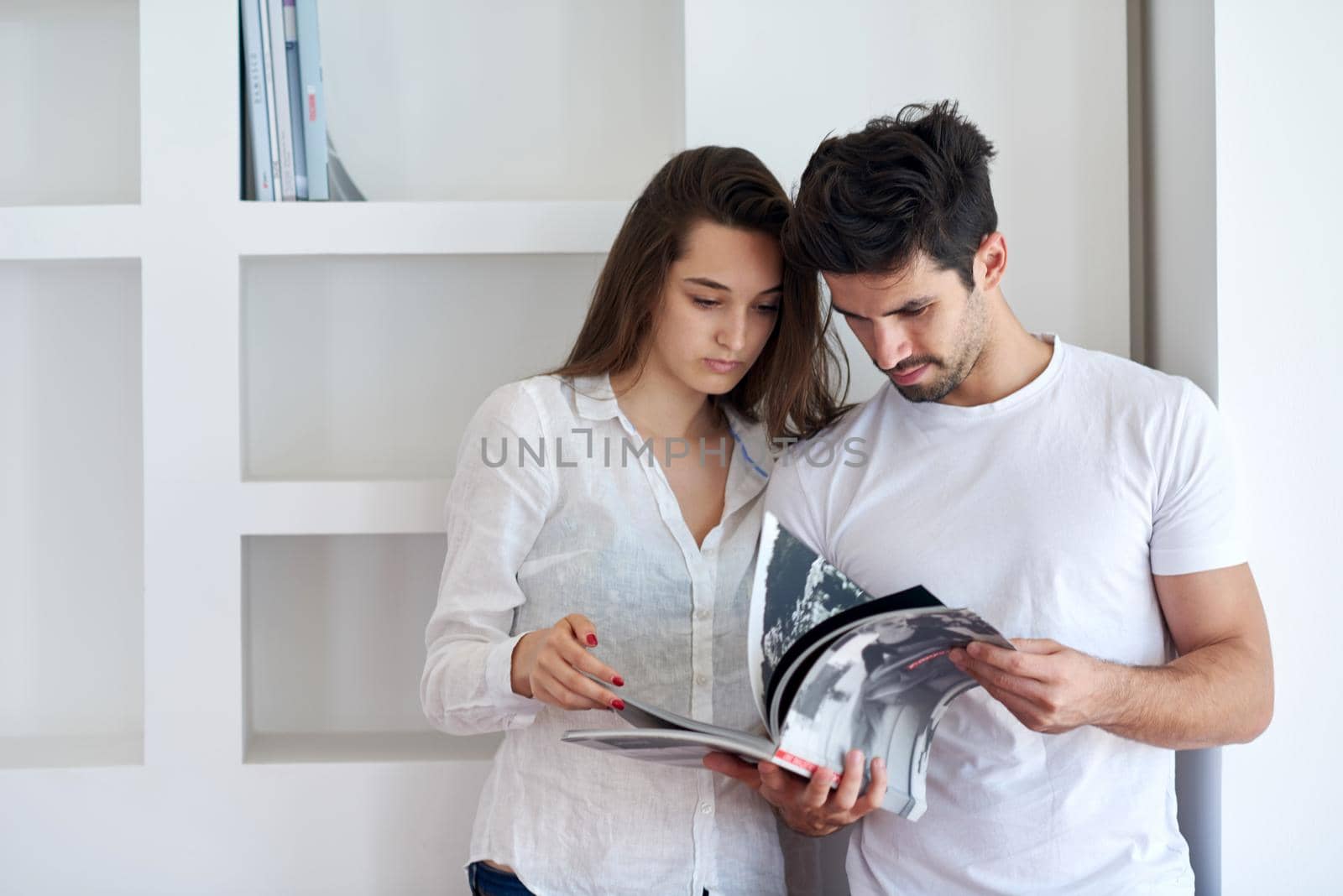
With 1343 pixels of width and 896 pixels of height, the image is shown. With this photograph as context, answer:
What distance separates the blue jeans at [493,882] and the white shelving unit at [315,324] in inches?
9.5

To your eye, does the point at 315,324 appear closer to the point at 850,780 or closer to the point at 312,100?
the point at 312,100

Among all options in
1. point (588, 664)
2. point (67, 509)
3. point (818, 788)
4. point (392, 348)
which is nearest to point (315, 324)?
point (392, 348)

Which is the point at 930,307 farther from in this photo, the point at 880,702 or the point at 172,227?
the point at 172,227

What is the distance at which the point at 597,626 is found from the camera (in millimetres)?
1318

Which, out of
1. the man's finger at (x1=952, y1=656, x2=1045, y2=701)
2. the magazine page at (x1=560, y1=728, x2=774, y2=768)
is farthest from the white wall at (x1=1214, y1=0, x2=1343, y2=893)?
the magazine page at (x1=560, y1=728, x2=774, y2=768)

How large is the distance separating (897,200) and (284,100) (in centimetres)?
94

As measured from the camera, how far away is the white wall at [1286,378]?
1301 millimetres

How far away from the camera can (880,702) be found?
1.04m

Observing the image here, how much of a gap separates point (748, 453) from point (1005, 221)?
52 centimetres

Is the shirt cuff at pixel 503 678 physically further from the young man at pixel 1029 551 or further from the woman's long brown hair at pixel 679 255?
the woman's long brown hair at pixel 679 255

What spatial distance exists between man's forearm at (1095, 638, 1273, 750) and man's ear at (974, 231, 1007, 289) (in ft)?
1.50

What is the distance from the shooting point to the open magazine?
932 mm

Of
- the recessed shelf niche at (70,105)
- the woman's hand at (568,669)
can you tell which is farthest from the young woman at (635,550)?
the recessed shelf niche at (70,105)

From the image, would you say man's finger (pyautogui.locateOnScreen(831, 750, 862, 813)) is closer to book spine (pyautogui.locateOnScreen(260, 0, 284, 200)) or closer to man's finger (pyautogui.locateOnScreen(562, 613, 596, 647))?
man's finger (pyautogui.locateOnScreen(562, 613, 596, 647))
